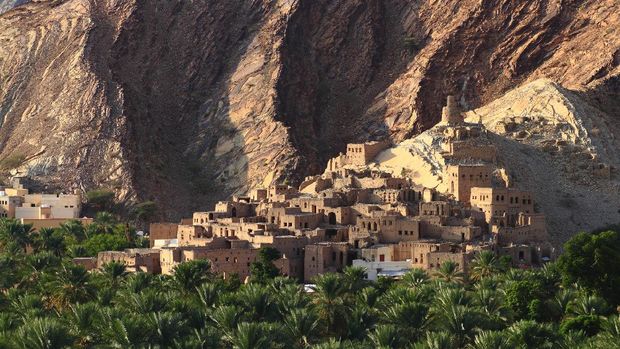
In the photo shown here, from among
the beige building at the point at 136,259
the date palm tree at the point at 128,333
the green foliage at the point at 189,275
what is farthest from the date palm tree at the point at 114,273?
the date palm tree at the point at 128,333

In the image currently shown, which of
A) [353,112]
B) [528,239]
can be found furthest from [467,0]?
[528,239]

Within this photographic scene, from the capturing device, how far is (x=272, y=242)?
96.8 m

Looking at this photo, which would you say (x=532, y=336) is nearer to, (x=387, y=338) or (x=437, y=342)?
(x=437, y=342)

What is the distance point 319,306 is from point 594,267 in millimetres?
17140

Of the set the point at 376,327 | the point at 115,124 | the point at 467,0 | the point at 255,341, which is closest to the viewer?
the point at 255,341

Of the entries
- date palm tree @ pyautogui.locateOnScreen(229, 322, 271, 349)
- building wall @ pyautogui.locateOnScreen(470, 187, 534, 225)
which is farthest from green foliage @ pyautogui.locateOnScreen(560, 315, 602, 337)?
building wall @ pyautogui.locateOnScreen(470, 187, 534, 225)

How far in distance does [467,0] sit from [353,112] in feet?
58.0

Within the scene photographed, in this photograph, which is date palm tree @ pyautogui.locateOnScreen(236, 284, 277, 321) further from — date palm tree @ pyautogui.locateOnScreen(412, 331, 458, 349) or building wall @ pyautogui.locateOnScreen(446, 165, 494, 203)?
building wall @ pyautogui.locateOnScreen(446, 165, 494, 203)

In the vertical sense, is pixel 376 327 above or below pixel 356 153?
below

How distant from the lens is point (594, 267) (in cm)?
8656

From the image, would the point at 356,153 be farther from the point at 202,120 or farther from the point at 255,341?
the point at 255,341

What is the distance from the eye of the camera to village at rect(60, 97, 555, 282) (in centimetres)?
9562

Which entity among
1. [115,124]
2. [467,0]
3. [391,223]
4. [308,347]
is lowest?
[308,347]

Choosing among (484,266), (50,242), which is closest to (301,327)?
(484,266)
